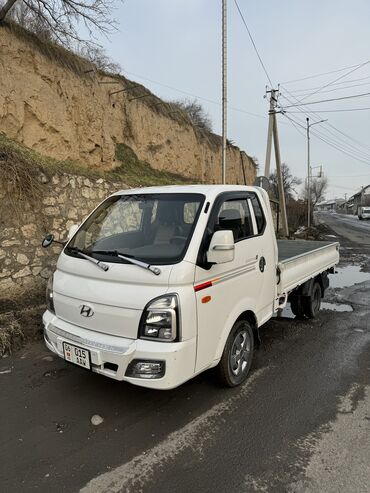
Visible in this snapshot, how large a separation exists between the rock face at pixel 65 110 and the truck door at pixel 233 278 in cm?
434

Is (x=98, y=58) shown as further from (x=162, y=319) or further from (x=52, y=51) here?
(x=162, y=319)

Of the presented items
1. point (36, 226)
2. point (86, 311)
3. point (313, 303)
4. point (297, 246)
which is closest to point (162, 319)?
point (86, 311)

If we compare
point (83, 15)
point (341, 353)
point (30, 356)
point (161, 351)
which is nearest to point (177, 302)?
point (161, 351)

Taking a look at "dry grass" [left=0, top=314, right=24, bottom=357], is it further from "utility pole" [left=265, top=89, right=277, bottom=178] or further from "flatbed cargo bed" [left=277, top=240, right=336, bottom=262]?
"utility pole" [left=265, top=89, right=277, bottom=178]

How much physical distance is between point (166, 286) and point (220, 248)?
0.56 meters

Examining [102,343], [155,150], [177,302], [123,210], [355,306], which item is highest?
[155,150]

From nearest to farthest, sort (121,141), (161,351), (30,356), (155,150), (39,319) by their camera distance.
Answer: (161,351) < (30,356) < (39,319) < (121,141) < (155,150)

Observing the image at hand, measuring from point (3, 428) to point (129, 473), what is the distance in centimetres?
125

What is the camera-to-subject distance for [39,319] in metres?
5.36

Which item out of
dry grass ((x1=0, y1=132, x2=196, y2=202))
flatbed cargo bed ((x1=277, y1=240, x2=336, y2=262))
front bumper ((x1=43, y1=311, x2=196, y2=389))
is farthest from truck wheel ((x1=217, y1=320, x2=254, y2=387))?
dry grass ((x1=0, y1=132, x2=196, y2=202))

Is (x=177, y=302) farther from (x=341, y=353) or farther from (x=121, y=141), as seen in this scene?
(x=121, y=141)

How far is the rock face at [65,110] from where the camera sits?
7.63 meters

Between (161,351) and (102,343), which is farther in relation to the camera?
(102,343)

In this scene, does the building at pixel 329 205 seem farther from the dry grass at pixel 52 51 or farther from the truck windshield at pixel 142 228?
the truck windshield at pixel 142 228
